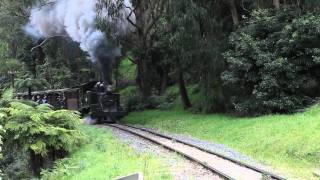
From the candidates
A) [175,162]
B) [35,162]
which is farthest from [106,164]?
[35,162]

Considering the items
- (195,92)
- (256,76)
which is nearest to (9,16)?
(195,92)

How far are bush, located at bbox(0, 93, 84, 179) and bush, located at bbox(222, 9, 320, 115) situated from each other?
9.19 m

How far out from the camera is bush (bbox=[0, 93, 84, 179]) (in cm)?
1719

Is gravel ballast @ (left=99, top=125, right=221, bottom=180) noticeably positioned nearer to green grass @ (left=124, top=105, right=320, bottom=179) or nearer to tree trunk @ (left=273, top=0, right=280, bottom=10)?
green grass @ (left=124, top=105, right=320, bottom=179)

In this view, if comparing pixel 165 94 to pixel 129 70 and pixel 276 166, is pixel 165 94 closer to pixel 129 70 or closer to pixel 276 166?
pixel 129 70

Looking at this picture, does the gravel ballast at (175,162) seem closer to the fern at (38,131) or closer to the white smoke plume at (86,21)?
the fern at (38,131)

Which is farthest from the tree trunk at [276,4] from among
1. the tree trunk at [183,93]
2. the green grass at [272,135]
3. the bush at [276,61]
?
the tree trunk at [183,93]

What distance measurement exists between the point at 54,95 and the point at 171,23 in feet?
46.6

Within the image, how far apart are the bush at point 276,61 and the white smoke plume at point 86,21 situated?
10.6 meters

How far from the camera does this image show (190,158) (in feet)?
53.0

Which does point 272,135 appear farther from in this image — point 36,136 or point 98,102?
point 98,102

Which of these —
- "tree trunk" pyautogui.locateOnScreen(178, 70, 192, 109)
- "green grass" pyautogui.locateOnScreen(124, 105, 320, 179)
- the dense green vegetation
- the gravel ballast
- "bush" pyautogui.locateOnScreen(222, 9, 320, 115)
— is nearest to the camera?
the gravel ballast

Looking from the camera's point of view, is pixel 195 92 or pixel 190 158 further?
pixel 195 92

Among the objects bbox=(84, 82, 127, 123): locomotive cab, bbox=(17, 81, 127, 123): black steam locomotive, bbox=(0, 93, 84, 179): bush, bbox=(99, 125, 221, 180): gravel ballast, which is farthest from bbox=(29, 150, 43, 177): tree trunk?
bbox=(84, 82, 127, 123): locomotive cab
